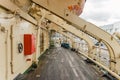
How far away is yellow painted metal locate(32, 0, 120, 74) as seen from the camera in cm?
474

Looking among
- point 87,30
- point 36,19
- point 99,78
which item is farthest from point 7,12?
point 36,19

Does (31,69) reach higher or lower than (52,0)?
lower

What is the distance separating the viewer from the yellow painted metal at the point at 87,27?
4742mm

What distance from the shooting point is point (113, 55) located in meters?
5.27

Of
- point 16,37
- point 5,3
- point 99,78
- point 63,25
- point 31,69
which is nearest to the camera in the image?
point 5,3

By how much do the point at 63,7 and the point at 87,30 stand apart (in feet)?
2.64

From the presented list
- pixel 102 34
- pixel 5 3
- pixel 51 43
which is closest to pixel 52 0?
pixel 5 3

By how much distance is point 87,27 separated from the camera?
513cm

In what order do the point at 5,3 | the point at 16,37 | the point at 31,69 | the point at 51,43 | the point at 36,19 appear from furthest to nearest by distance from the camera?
the point at 51,43, the point at 36,19, the point at 31,69, the point at 16,37, the point at 5,3

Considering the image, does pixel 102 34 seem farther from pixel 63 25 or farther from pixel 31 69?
pixel 63 25

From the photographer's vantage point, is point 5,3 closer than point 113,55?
Yes

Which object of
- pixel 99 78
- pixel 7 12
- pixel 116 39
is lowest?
pixel 99 78

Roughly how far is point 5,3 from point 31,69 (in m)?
5.33

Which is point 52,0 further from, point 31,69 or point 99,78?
point 31,69
